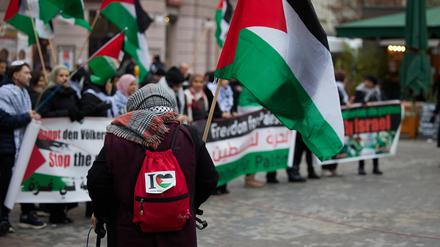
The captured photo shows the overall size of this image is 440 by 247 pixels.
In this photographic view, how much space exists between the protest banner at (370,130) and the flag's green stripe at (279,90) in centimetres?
778

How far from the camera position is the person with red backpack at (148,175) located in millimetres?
4332

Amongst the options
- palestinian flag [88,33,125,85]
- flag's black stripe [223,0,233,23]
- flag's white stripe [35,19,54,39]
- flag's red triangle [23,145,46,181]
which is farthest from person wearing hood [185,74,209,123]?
flag's black stripe [223,0,233,23]

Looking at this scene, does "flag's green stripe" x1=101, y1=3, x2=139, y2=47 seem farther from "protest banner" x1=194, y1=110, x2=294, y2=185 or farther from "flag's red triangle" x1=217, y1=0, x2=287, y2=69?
"flag's red triangle" x1=217, y1=0, x2=287, y2=69

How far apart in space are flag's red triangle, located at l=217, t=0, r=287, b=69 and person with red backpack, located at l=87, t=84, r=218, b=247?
4.81ft

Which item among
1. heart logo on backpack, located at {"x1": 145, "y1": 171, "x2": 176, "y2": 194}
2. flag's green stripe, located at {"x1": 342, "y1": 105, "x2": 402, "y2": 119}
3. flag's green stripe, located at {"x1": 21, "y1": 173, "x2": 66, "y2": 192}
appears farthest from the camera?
flag's green stripe, located at {"x1": 342, "y1": 105, "x2": 402, "y2": 119}

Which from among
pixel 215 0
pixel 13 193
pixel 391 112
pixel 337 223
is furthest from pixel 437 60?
pixel 13 193

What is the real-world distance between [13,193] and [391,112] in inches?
329

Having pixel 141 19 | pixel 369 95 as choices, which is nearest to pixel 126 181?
pixel 141 19

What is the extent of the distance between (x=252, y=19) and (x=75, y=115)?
3.68 m

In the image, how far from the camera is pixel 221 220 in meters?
9.55

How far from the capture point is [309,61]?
5.80m

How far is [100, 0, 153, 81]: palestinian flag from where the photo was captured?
11.1 metres

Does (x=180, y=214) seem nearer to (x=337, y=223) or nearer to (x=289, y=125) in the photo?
(x=289, y=125)

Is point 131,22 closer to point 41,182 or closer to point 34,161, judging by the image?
point 34,161
